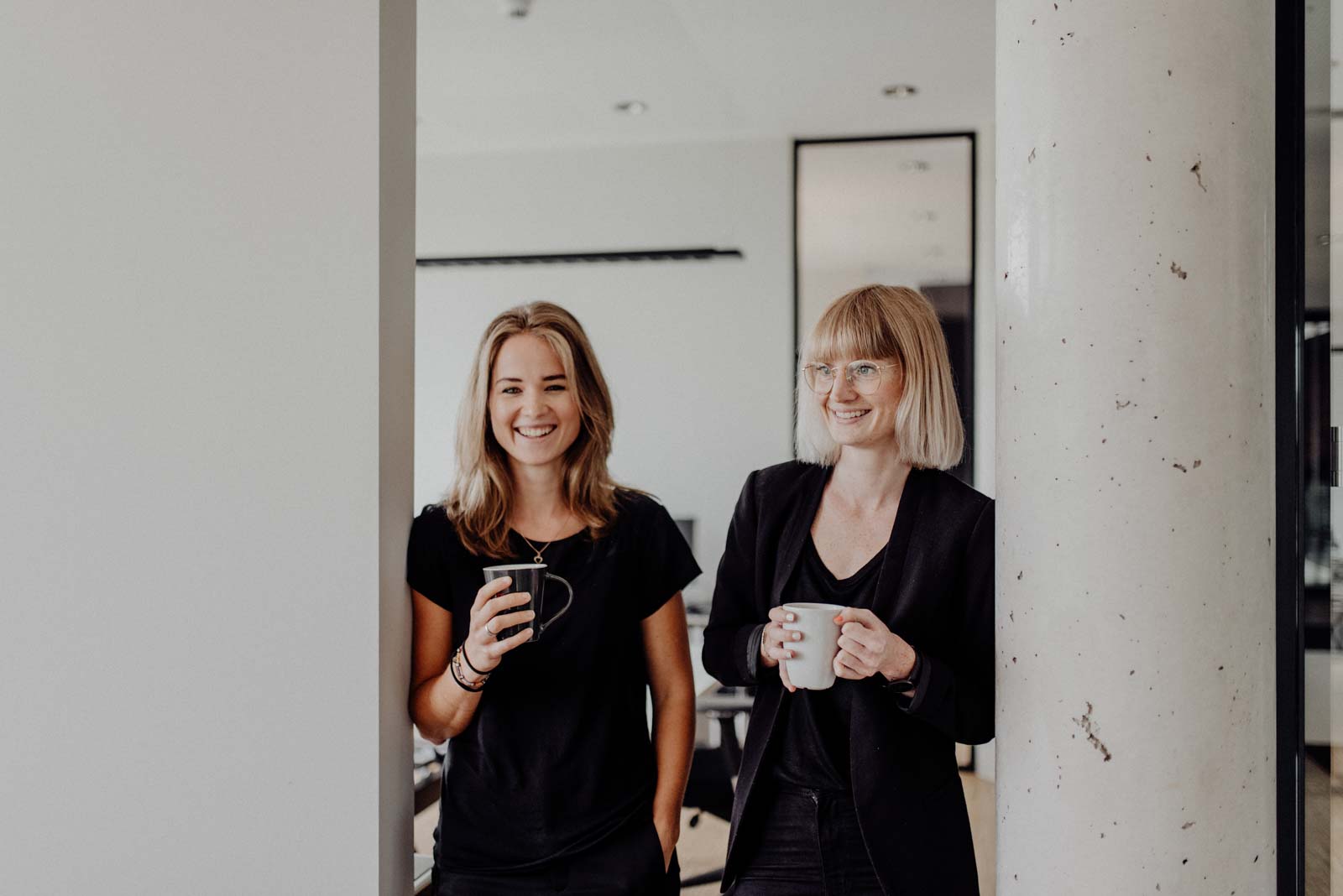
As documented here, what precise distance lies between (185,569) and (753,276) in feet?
13.6

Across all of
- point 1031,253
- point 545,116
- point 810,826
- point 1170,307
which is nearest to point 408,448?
point 810,826

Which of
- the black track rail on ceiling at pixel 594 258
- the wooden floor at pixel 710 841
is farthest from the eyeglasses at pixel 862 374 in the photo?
the black track rail on ceiling at pixel 594 258

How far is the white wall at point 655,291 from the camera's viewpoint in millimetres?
5434

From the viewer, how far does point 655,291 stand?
5.57 meters

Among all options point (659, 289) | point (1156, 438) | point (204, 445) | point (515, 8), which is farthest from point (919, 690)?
point (659, 289)

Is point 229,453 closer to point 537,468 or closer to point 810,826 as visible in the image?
point 537,468

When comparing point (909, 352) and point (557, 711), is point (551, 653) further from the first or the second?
point (909, 352)

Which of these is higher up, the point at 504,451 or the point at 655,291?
the point at 655,291

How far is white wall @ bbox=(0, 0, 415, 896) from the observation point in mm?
1551

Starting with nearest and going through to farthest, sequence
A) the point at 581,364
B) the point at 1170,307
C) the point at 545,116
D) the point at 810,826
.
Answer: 1. the point at 1170,307
2. the point at 810,826
3. the point at 581,364
4. the point at 545,116

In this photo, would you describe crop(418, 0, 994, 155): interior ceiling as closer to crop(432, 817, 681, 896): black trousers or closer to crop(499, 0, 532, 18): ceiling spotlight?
crop(499, 0, 532, 18): ceiling spotlight

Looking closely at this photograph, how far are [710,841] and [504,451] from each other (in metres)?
2.80

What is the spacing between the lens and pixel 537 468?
5.56 feet

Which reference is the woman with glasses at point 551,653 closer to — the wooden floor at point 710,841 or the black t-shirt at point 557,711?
the black t-shirt at point 557,711
